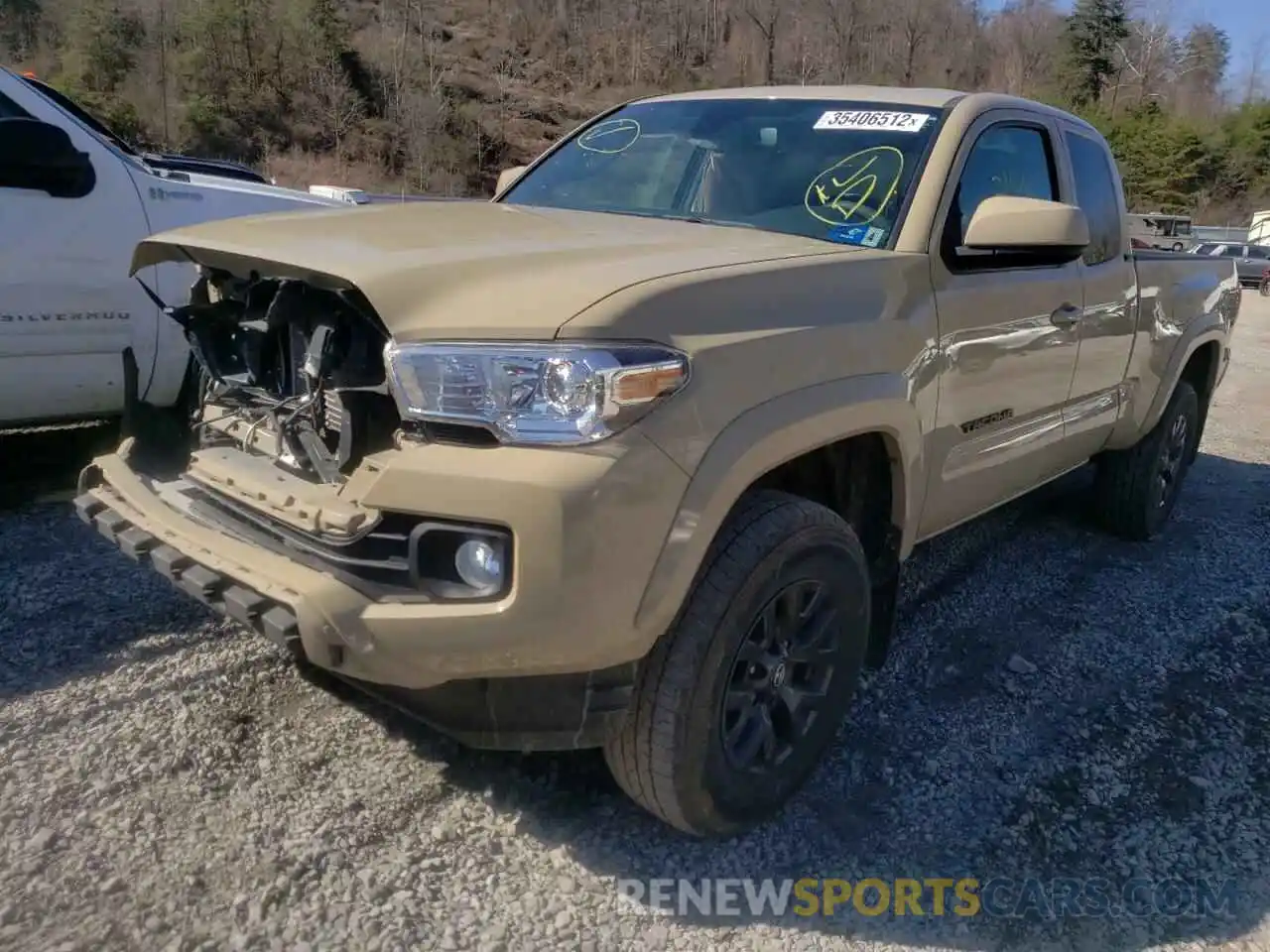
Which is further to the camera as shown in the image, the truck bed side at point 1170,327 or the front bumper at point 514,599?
the truck bed side at point 1170,327

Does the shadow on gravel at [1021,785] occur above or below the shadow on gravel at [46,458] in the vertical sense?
below

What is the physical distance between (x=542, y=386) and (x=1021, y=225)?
1681mm

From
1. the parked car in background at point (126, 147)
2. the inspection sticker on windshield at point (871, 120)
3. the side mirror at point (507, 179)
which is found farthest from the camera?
the parked car in background at point (126, 147)

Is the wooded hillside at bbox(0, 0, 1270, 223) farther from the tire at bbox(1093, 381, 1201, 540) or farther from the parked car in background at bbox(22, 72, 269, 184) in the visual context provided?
the tire at bbox(1093, 381, 1201, 540)

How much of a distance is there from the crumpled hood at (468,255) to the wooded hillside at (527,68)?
4172 cm

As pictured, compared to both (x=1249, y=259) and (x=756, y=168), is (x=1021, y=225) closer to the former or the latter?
(x=756, y=168)

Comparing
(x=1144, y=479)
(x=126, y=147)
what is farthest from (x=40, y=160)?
(x=1144, y=479)

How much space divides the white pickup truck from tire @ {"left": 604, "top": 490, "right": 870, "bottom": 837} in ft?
8.46

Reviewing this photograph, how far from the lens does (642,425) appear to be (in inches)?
85.3

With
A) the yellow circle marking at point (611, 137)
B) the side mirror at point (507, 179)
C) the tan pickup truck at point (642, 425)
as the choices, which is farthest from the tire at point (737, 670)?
the side mirror at point (507, 179)

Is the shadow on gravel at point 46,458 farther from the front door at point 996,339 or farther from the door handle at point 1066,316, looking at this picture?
the door handle at point 1066,316

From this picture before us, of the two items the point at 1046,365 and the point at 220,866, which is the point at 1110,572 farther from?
the point at 220,866

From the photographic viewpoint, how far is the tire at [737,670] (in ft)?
7.88

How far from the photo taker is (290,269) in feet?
8.09
